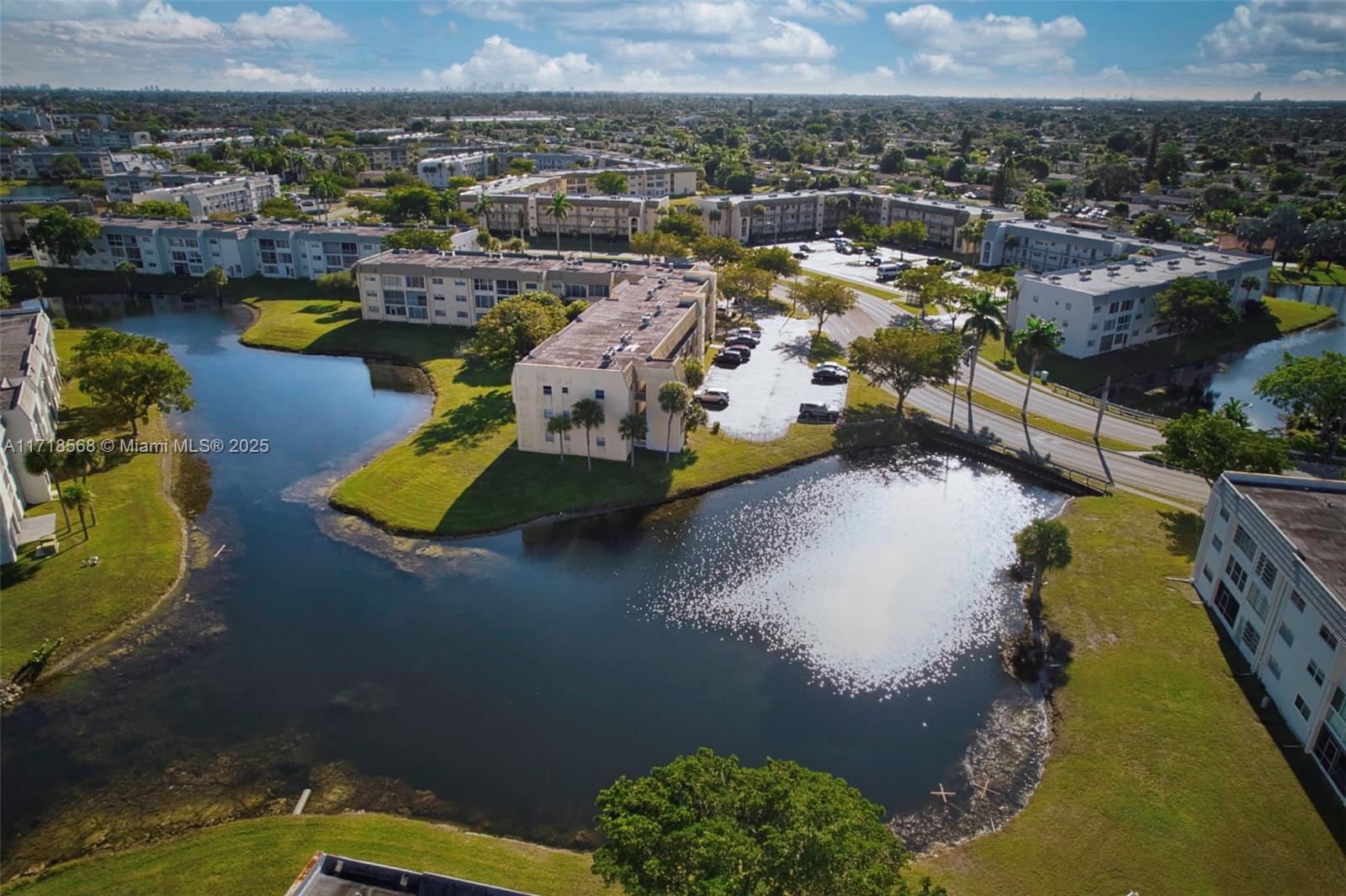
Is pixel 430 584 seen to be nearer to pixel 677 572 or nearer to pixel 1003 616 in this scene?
pixel 677 572

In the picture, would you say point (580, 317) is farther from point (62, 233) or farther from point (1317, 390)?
point (62, 233)

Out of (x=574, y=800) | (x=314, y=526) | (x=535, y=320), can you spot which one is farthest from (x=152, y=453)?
(x=574, y=800)

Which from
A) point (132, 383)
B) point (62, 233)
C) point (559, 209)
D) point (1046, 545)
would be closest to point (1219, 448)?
point (1046, 545)

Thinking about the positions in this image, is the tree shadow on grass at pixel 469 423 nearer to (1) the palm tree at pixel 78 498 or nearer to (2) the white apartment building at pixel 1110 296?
(1) the palm tree at pixel 78 498

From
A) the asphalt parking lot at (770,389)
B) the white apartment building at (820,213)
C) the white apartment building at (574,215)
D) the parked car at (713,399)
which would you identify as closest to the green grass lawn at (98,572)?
the asphalt parking lot at (770,389)

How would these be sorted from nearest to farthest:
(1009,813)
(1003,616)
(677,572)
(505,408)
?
Answer: (1009,813) → (1003,616) → (677,572) → (505,408)

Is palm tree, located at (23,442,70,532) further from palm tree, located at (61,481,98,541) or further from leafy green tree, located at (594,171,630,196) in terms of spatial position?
leafy green tree, located at (594,171,630,196)
